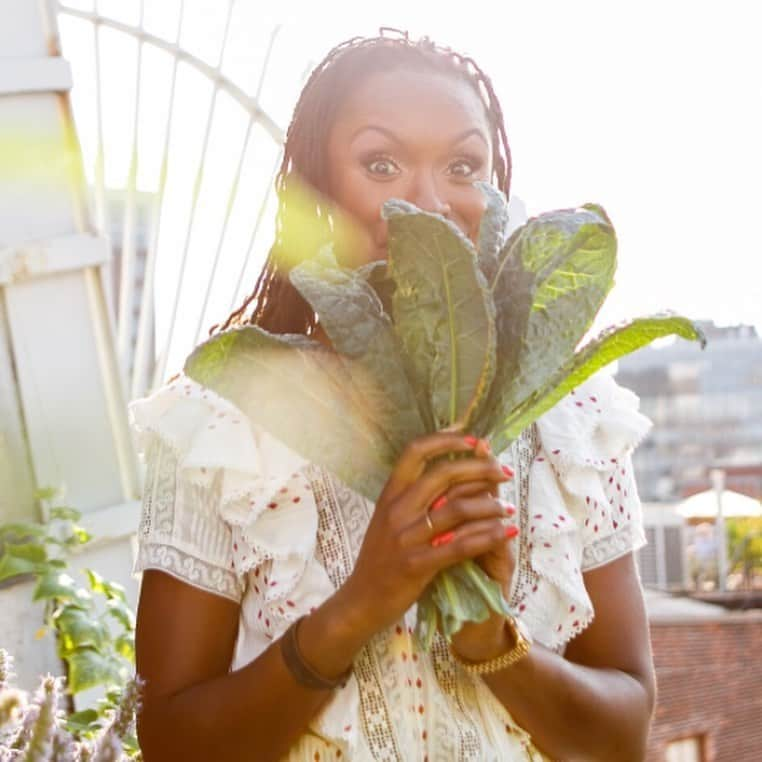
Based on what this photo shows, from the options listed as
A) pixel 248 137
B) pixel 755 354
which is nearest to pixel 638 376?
pixel 755 354

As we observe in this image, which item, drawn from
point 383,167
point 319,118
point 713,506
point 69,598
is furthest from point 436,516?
point 713,506

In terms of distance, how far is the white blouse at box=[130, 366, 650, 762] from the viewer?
1.40m

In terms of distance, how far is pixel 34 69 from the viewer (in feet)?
9.32

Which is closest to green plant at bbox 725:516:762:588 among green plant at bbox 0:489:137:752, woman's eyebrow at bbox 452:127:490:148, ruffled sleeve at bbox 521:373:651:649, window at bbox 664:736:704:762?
window at bbox 664:736:704:762

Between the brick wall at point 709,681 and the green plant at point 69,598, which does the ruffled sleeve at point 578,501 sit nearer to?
the green plant at point 69,598

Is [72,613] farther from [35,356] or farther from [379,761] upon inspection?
[379,761]

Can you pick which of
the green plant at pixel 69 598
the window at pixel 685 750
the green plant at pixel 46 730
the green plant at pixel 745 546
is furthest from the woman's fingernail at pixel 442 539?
the green plant at pixel 745 546

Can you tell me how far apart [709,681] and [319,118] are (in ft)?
50.2

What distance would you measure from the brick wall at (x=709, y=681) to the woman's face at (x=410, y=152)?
13910mm

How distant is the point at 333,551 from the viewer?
1479 millimetres

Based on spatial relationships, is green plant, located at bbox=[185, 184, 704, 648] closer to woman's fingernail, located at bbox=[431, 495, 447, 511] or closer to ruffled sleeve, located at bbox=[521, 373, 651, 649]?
woman's fingernail, located at bbox=[431, 495, 447, 511]

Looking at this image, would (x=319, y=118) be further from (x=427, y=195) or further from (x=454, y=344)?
(x=454, y=344)

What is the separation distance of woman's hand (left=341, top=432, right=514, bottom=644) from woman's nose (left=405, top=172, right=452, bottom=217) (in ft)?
1.28

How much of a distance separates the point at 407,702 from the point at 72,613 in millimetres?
1366
